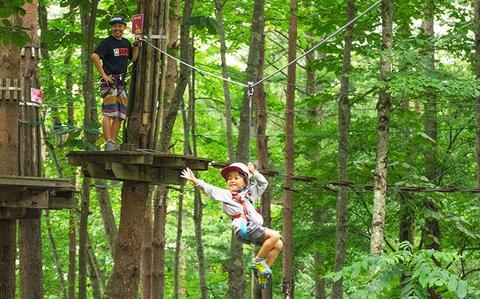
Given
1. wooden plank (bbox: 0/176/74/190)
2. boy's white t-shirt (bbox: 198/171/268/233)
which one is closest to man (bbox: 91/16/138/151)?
wooden plank (bbox: 0/176/74/190)

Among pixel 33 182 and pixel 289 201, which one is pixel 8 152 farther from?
pixel 289 201

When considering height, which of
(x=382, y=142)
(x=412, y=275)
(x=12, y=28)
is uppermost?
(x=12, y=28)

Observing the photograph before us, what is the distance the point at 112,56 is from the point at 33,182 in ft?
6.75

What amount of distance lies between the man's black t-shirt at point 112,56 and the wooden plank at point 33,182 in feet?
6.09

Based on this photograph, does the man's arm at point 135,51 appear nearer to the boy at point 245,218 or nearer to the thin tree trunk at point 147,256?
the boy at point 245,218

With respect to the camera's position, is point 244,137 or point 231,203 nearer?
point 231,203

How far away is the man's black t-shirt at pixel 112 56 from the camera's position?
35.0ft

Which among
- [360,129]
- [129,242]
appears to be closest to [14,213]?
[129,242]

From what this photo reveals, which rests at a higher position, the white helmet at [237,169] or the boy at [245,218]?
the white helmet at [237,169]

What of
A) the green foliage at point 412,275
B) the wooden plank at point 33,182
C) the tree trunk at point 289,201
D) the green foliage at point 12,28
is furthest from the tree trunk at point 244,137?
the green foliage at point 412,275

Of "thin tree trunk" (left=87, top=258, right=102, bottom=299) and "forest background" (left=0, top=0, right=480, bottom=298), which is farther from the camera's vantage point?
"thin tree trunk" (left=87, top=258, right=102, bottom=299)

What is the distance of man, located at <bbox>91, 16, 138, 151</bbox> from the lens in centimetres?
1066

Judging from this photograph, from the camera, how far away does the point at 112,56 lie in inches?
421

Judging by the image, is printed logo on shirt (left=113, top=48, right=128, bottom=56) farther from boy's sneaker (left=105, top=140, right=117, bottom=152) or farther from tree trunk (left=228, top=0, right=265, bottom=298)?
tree trunk (left=228, top=0, right=265, bottom=298)
